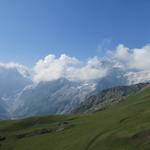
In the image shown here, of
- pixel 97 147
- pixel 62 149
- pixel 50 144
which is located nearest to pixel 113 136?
pixel 97 147

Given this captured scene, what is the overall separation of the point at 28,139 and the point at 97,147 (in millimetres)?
43767

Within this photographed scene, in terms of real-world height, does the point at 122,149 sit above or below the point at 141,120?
below

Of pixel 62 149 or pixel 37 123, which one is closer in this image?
pixel 62 149

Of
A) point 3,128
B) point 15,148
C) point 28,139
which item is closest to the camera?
point 15,148

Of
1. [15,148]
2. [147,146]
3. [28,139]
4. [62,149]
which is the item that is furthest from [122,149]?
[28,139]

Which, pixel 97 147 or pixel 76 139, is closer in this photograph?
pixel 97 147

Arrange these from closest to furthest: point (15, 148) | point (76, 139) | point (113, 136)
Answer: point (113, 136) → point (76, 139) → point (15, 148)

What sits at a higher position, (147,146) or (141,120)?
(141,120)

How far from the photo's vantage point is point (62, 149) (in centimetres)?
9794

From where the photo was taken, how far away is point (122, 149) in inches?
3287

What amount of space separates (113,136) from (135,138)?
8151mm

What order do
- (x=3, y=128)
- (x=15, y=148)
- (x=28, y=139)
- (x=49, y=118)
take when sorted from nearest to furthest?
(x=15, y=148) < (x=28, y=139) < (x=3, y=128) < (x=49, y=118)

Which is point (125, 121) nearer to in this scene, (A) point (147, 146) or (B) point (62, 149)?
(B) point (62, 149)

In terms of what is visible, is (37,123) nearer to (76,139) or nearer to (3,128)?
(3,128)
